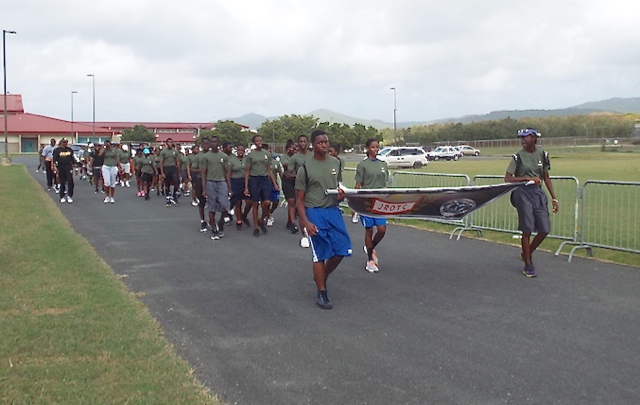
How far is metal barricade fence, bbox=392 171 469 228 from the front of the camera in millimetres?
13750

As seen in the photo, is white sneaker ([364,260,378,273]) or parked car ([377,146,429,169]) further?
parked car ([377,146,429,169])

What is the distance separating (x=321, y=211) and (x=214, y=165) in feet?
20.2

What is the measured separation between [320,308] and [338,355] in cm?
159

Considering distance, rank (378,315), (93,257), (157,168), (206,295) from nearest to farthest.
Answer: (378,315)
(206,295)
(93,257)
(157,168)

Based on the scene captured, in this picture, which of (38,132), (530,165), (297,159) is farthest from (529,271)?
(38,132)

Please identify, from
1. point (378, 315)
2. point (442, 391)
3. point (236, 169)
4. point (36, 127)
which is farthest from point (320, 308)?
point (36, 127)

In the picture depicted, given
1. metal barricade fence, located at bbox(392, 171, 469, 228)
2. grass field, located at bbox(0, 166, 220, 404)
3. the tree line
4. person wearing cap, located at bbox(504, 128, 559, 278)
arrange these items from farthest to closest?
the tree line, metal barricade fence, located at bbox(392, 171, 469, 228), person wearing cap, located at bbox(504, 128, 559, 278), grass field, located at bbox(0, 166, 220, 404)

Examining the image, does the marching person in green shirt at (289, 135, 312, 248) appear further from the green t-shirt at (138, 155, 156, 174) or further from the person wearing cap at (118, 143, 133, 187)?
the person wearing cap at (118, 143, 133, 187)

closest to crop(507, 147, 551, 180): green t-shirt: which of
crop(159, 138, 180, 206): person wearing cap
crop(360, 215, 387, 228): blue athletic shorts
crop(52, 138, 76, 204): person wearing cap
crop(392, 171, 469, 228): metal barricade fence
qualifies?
crop(360, 215, 387, 228): blue athletic shorts

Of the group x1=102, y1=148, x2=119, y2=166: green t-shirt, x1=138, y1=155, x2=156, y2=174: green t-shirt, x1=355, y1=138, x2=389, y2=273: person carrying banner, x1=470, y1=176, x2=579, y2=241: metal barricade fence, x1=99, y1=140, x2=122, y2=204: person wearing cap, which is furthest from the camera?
x1=138, y1=155, x2=156, y2=174: green t-shirt

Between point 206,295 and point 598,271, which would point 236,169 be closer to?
point 206,295

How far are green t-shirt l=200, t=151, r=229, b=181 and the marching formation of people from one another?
19 mm

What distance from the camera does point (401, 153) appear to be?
5188 centimetres

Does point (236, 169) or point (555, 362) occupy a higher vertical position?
point (236, 169)
